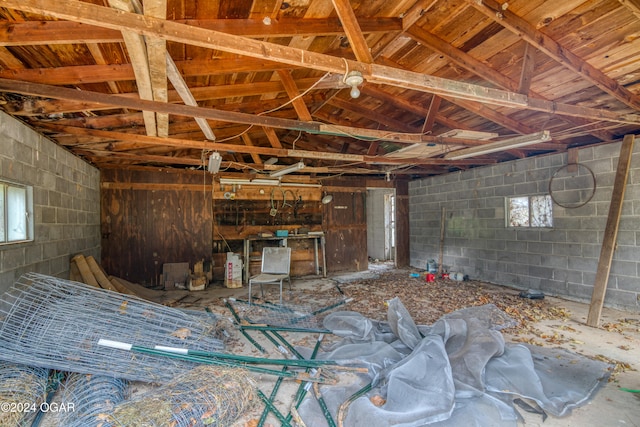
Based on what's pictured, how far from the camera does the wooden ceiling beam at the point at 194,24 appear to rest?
6.41ft

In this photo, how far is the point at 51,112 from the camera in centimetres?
286

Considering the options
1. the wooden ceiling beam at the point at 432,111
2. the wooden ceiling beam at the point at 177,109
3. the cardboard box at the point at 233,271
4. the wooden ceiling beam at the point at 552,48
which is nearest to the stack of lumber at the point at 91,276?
the cardboard box at the point at 233,271

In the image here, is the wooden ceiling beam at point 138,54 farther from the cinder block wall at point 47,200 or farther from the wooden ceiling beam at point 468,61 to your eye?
the wooden ceiling beam at point 468,61

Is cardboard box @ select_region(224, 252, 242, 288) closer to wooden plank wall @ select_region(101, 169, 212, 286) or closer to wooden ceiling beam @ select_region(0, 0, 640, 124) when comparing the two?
wooden plank wall @ select_region(101, 169, 212, 286)

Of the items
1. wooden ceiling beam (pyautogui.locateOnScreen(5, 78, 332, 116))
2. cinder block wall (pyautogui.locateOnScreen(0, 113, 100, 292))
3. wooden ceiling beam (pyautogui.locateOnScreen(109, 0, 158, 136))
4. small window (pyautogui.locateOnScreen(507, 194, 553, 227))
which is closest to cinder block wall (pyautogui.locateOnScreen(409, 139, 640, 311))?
small window (pyautogui.locateOnScreen(507, 194, 553, 227))

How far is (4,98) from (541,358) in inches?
201

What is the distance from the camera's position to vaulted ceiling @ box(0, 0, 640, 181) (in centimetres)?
197

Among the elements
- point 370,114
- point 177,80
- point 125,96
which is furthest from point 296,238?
point 177,80

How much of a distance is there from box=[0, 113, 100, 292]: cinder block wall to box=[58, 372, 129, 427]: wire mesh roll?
1.20 metres

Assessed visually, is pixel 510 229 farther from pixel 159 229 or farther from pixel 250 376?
pixel 159 229

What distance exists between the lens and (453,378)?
7.44ft

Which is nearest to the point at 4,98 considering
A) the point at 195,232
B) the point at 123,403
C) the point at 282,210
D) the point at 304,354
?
the point at 123,403

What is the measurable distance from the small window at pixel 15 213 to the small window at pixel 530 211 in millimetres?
6892

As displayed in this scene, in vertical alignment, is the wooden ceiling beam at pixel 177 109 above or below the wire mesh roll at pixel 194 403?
above
